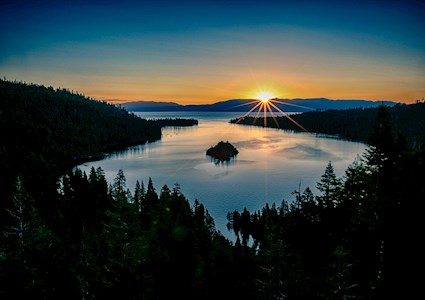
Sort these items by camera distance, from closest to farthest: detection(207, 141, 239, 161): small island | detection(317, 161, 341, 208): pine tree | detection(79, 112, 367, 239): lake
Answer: detection(317, 161, 341, 208): pine tree → detection(79, 112, 367, 239): lake → detection(207, 141, 239, 161): small island

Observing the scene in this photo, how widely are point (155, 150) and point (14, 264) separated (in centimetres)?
16478

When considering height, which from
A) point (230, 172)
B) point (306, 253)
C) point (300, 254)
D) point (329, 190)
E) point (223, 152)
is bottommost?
point (230, 172)

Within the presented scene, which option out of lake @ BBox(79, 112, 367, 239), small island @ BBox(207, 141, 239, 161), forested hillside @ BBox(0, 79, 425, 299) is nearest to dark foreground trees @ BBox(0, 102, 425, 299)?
forested hillside @ BBox(0, 79, 425, 299)

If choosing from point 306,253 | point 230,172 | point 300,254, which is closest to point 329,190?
point 306,253

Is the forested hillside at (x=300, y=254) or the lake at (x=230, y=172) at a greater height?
the forested hillside at (x=300, y=254)

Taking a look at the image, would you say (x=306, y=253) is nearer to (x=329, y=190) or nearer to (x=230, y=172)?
(x=329, y=190)

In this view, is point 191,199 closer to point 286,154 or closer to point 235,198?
point 235,198

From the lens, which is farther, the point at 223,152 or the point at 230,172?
the point at 223,152

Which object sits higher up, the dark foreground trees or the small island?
the dark foreground trees

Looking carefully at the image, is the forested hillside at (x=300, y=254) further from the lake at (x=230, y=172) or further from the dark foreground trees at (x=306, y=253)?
the lake at (x=230, y=172)

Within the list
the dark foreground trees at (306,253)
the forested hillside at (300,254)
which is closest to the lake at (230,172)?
the forested hillside at (300,254)

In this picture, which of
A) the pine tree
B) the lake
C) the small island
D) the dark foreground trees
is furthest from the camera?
the small island

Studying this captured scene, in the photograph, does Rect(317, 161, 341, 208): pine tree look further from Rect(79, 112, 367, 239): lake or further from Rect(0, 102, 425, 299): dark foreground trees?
Rect(79, 112, 367, 239): lake

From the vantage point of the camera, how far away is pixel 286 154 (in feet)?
510
